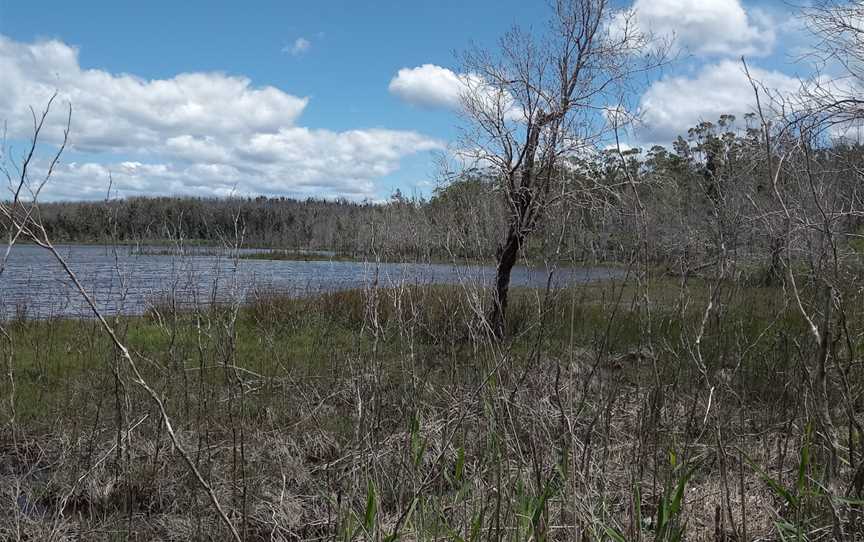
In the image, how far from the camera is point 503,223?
947 cm

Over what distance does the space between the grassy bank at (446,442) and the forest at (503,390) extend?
37 millimetres

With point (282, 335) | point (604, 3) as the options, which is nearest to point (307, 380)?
point (282, 335)

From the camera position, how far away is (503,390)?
2445 mm

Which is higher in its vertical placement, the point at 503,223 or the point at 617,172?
the point at 617,172

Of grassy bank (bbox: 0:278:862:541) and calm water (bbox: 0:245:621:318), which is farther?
calm water (bbox: 0:245:621:318)

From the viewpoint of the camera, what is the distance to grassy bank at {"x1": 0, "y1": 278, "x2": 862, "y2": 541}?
8.36ft

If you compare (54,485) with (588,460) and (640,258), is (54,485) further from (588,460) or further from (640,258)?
(640,258)

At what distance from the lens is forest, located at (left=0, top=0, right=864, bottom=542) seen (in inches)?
97.9

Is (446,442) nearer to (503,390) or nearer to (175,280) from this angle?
(503,390)

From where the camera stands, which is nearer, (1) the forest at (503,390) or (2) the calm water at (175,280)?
(1) the forest at (503,390)

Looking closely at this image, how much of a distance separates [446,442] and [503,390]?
30 cm

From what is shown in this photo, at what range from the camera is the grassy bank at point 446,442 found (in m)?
2.55

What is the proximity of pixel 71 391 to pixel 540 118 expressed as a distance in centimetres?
663

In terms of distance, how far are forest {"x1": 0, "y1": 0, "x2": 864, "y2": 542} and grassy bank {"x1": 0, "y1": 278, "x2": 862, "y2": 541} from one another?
4 centimetres
